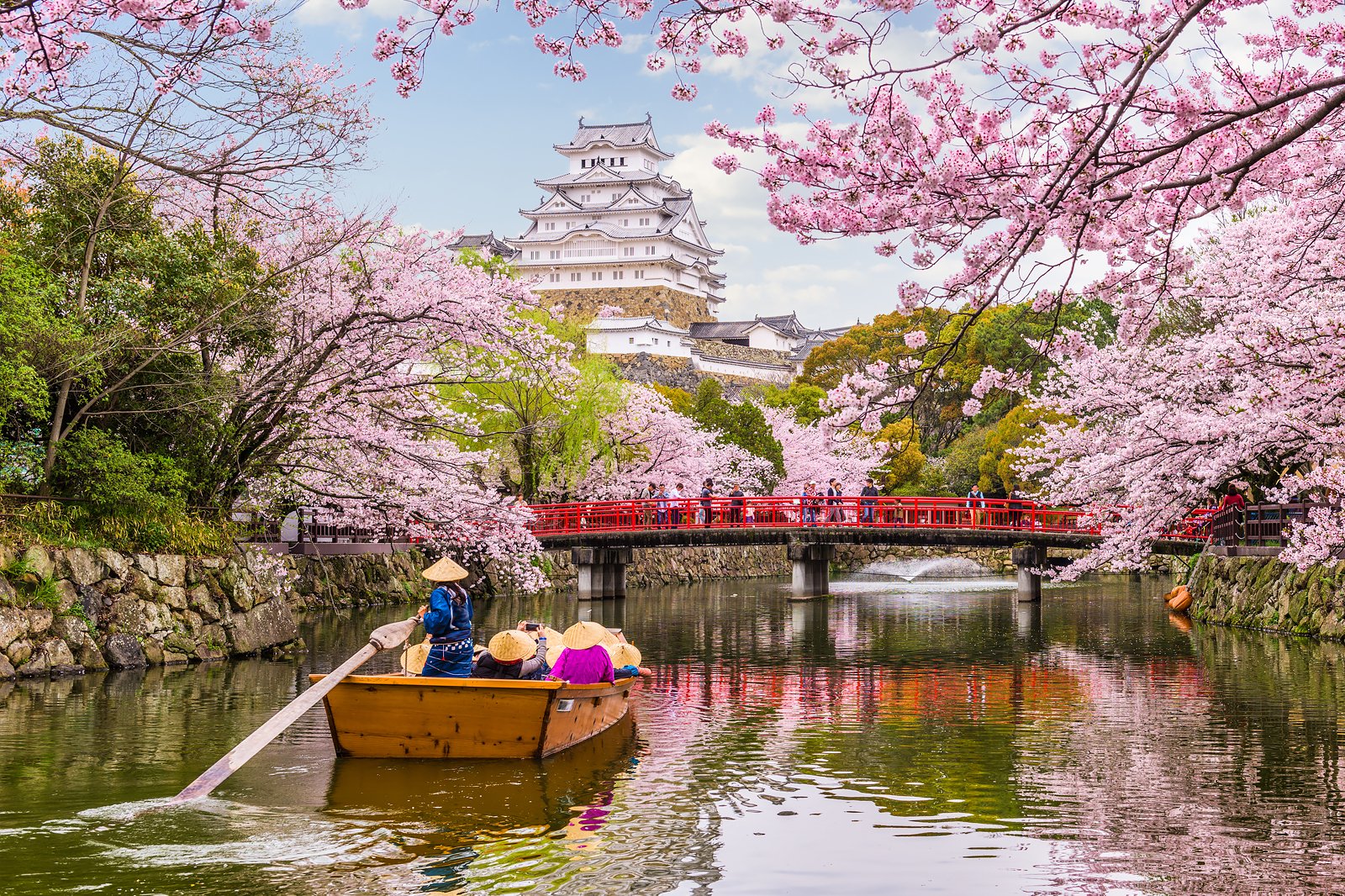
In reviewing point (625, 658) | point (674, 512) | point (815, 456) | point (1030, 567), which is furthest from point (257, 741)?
point (815, 456)

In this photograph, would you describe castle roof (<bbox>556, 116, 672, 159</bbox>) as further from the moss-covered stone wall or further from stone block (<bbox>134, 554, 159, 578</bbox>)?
stone block (<bbox>134, 554, 159, 578</bbox>)

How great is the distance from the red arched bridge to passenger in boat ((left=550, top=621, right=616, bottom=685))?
20.4m

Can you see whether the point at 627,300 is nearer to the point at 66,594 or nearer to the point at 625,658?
the point at 66,594

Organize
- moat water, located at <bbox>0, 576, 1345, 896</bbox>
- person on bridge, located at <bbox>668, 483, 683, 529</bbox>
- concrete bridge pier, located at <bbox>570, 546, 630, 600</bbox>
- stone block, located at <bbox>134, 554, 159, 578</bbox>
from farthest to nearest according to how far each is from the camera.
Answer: concrete bridge pier, located at <bbox>570, 546, 630, 600</bbox>, person on bridge, located at <bbox>668, 483, 683, 529</bbox>, stone block, located at <bbox>134, 554, 159, 578</bbox>, moat water, located at <bbox>0, 576, 1345, 896</bbox>

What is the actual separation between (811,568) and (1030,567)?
257 inches

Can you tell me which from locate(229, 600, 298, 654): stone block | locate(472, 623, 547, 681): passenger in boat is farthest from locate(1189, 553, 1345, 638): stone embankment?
locate(229, 600, 298, 654): stone block

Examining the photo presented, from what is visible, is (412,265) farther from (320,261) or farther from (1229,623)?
(1229,623)

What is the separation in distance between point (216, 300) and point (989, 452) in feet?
127

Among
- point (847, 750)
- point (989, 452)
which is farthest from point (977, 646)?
point (989, 452)

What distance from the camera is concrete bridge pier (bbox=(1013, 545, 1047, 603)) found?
3366 cm

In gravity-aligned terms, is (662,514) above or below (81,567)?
above

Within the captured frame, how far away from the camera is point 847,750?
12398 millimetres

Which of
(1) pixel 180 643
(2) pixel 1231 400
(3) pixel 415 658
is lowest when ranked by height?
(1) pixel 180 643

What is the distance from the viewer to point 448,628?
11930 mm
